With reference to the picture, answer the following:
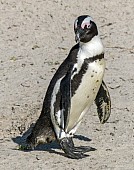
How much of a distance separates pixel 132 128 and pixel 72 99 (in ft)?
2.76

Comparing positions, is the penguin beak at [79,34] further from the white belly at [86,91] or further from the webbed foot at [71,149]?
the webbed foot at [71,149]

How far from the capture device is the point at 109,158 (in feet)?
16.0

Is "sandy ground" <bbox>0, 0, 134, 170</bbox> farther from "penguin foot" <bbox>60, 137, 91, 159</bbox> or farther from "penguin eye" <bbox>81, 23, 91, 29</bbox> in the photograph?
"penguin eye" <bbox>81, 23, 91, 29</bbox>

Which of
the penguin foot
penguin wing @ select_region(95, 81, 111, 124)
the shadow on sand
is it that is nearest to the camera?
the penguin foot

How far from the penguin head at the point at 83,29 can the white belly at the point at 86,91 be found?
7.0 inches

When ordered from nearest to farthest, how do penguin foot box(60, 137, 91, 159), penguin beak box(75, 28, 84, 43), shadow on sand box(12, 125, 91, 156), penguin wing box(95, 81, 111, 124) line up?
penguin beak box(75, 28, 84, 43) < penguin foot box(60, 137, 91, 159) < shadow on sand box(12, 125, 91, 156) < penguin wing box(95, 81, 111, 124)

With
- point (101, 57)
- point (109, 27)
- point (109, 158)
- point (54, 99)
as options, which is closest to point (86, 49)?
point (101, 57)

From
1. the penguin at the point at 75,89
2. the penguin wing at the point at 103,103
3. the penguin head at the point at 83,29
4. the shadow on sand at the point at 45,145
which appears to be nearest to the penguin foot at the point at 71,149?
the penguin at the point at 75,89

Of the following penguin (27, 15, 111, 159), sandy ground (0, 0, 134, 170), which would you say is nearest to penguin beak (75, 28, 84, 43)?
penguin (27, 15, 111, 159)

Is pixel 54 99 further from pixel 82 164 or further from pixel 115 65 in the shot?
pixel 115 65

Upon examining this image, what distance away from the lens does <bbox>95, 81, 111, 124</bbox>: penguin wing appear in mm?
5305

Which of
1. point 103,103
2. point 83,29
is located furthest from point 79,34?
point 103,103

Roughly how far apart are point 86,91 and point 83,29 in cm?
43

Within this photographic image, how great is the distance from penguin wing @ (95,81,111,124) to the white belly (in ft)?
1.14
